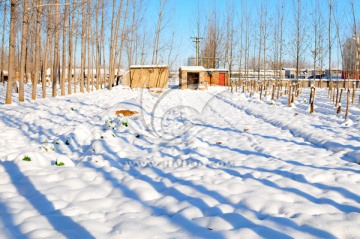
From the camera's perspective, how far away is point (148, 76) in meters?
29.6

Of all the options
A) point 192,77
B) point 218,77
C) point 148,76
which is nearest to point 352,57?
point 218,77

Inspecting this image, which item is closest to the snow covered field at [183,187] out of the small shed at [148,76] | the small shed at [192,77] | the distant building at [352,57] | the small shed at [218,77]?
the small shed at [148,76]

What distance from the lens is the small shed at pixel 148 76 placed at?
29.5m

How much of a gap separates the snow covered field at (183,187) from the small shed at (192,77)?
23920 millimetres

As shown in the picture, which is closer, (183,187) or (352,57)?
(183,187)

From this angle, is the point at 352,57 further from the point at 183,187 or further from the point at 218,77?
the point at 183,187

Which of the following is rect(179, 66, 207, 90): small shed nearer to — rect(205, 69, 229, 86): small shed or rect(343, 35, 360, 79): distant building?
rect(205, 69, 229, 86): small shed

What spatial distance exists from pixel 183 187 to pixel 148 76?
2680cm

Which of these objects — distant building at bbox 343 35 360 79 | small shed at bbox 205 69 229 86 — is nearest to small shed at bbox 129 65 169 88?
small shed at bbox 205 69 229 86

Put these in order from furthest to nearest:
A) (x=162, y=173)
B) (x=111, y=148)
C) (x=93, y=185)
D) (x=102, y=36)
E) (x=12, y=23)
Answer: (x=102, y=36) < (x=12, y=23) < (x=111, y=148) < (x=162, y=173) < (x=93, y=185)

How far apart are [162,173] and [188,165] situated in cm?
56

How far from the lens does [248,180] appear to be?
3.69 metres

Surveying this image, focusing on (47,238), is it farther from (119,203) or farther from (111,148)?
(111,148)

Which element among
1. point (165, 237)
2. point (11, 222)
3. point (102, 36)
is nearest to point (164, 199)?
point (165, 237)
